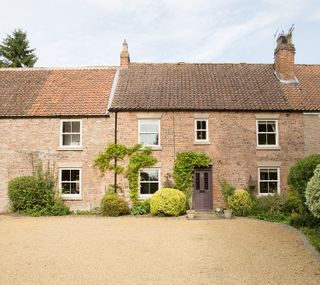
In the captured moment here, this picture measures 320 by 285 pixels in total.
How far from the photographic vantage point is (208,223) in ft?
54.0

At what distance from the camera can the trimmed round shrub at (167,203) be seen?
18312 mm

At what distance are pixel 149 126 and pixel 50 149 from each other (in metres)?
6.04

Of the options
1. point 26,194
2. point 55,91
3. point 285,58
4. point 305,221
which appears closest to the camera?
point 305,221

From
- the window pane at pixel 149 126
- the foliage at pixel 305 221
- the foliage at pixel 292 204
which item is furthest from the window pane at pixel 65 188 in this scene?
the foliage at pixel 305 221

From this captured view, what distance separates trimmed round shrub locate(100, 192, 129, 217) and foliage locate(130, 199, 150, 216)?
469 mm

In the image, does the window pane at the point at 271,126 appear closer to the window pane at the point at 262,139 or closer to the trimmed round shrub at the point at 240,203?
the window pane at the point at 262,139

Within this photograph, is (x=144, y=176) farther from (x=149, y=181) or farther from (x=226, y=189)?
(x=226, y=189)

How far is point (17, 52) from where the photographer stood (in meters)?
41.7

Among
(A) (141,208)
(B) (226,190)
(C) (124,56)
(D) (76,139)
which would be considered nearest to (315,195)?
(B) (226,190)

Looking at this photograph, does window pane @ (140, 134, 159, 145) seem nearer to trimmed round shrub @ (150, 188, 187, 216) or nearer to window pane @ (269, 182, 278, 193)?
trimmed round shrub @ (150, 188, 187, 216)

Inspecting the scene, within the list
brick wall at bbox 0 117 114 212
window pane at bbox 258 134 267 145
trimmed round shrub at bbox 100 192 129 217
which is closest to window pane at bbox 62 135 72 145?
brick wall at bbox 0 117 114 212

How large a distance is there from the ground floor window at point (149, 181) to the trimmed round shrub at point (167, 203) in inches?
73.1

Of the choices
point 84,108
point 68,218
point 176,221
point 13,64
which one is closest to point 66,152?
point 84,108

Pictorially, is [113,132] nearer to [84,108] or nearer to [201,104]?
[84,108]
